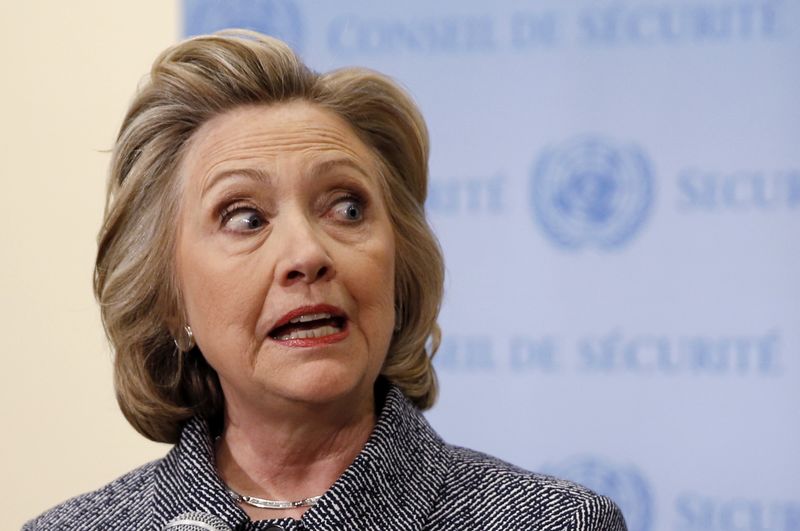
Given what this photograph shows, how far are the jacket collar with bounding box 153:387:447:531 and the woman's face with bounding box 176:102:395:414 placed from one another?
3.5 inches

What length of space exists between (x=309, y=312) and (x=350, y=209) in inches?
7.9

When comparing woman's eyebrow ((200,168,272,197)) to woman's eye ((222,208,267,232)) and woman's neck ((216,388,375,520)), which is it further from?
woman's neck ((216,388,375,520))

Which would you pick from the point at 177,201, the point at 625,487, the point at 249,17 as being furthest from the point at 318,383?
the point at 249,17

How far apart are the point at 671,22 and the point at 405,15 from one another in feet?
1.92

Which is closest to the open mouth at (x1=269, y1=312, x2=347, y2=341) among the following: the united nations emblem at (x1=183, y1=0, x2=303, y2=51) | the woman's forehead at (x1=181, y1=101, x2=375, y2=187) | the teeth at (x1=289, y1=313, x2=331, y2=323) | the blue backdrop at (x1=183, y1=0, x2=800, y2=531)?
the teeth at (x1=289, y1=313, x2=331, y2=323)

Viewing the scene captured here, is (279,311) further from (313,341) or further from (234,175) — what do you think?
(234,175)

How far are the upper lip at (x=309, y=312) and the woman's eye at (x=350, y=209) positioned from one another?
0.55ft

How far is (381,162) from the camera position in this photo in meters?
2.04

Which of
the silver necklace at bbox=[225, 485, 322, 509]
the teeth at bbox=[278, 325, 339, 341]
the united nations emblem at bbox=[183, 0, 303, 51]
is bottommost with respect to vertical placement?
the silver necklace at bbox=[225, 485, 322, 509]

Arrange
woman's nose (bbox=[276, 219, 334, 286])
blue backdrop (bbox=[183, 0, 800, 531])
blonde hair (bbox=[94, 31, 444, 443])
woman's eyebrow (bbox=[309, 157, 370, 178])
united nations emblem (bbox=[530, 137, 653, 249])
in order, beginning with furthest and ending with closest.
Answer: united nations emblem (bbox=[530, 137, 653, 249]) → blue backdrop (bbox=[183, 0, 800, 531]) → blonde hair (bbox=[94, 31, 444, 443]) → woman's eyebrow (bbox=[309, 157, 370, 178]) → woman's nose (bbox=[276, 219, 334, 286])

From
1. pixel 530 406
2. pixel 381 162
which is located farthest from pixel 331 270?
pixel 530 406

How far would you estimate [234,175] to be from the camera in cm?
188

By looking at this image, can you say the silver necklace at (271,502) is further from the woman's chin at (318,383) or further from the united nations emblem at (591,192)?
the united nations emblem at (591,192)

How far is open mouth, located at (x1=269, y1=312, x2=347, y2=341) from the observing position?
180 centimetres
